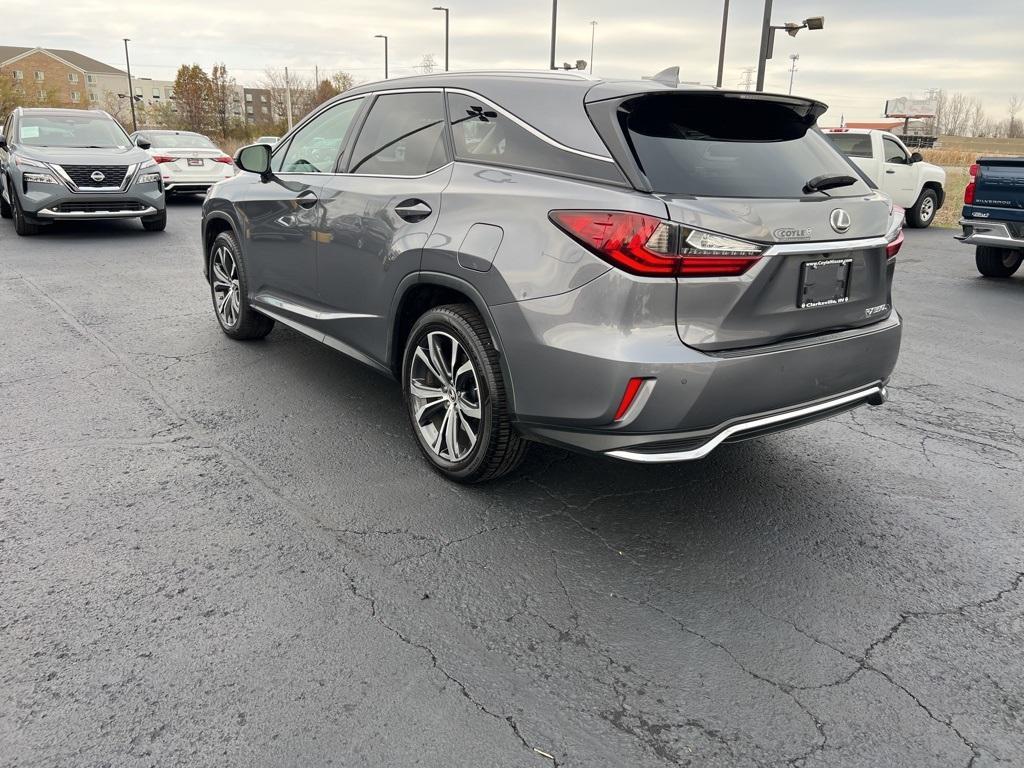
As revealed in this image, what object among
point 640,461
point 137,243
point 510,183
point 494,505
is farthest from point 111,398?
point 137,243

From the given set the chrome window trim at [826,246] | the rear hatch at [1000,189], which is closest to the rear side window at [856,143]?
the rear hatch at [1000,189]

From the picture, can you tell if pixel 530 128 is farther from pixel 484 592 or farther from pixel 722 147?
pixel 484 592

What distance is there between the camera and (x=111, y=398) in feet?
15.7

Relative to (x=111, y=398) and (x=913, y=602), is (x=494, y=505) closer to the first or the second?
(x=913, y=602)

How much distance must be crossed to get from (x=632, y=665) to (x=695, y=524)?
3.35ft

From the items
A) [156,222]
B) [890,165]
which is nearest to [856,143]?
[890,165]

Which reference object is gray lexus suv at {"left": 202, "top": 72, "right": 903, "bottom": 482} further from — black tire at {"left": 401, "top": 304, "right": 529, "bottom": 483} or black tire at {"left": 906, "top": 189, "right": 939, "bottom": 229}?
black tire at {"left": 906, "top": 189, "right": 939, "bottom": 229}

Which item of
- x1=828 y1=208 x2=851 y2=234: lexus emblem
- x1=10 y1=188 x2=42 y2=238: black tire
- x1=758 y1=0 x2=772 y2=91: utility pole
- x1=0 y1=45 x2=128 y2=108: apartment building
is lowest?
x1=10 y1=188 x2=42 y2=238: black tire

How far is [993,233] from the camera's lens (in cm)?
916

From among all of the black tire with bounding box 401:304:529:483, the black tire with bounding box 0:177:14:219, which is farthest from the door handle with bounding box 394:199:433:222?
the black tire with bounding box 0:177:14:219

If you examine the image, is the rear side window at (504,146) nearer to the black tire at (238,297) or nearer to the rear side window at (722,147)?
the rear side window at (722,147)

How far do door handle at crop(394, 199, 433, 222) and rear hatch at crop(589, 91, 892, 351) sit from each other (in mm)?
1015

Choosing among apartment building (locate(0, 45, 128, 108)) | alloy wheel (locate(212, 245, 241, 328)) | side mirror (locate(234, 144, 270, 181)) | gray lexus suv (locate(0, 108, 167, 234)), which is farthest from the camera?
apartment building (locate(0, 45, 128, 108))

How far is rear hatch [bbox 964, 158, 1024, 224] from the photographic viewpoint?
886 cm
